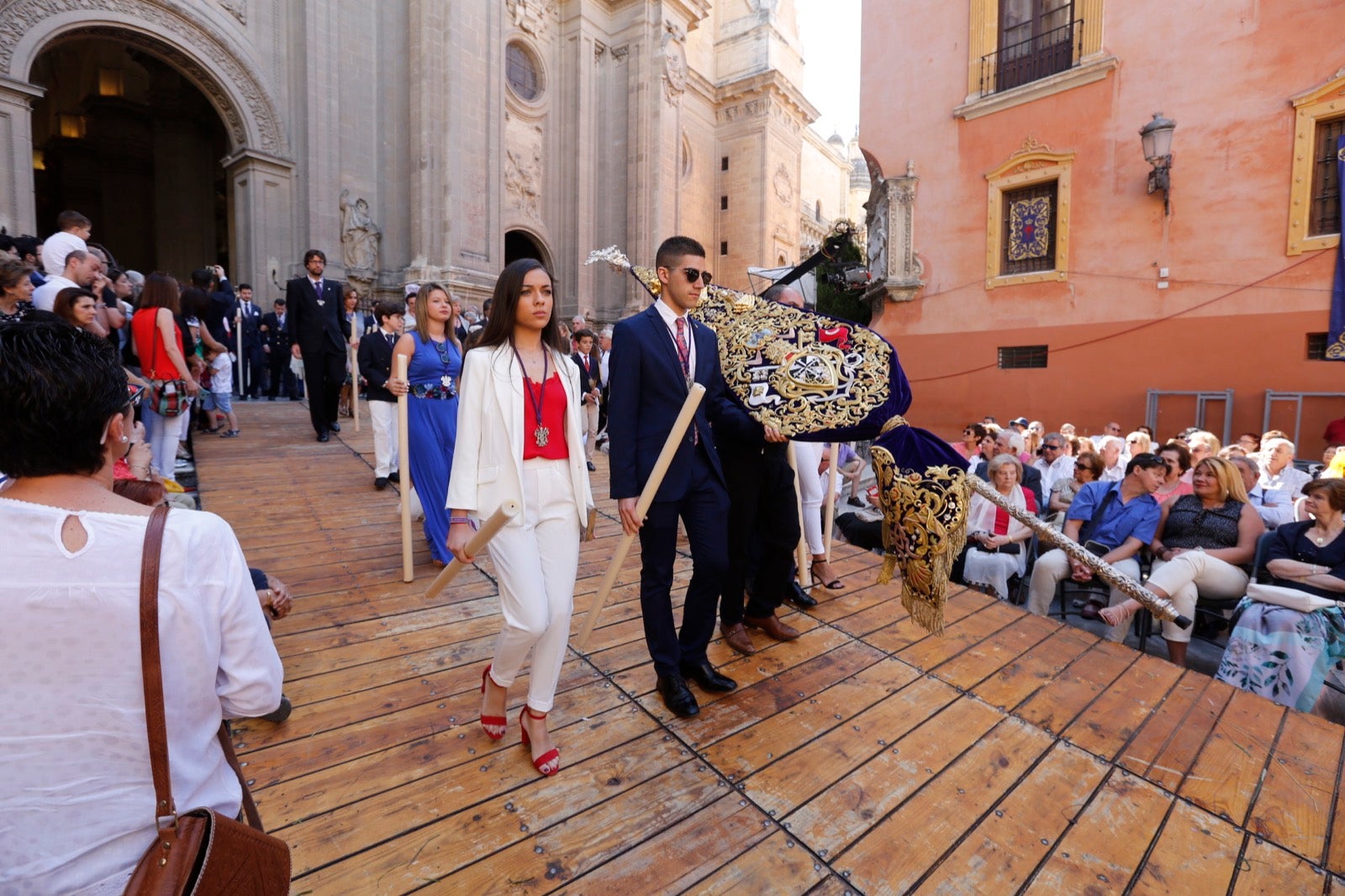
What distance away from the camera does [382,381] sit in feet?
19.9

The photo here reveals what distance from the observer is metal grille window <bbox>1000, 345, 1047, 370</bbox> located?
12.3m

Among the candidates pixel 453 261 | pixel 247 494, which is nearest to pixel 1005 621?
pixel 247 494

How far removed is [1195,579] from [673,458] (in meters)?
3.96

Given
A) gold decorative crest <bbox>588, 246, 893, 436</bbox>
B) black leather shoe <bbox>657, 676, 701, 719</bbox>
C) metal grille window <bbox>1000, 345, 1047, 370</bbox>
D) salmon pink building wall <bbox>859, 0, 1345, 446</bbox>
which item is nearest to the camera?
black leather shoe <bbox>657, 676, 701, 719</bbox>

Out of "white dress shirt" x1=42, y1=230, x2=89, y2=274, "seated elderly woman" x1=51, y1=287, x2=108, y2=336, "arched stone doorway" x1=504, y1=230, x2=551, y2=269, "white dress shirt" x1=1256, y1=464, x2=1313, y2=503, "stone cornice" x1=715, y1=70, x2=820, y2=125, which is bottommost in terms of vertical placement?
"white dress shirt" x1=1256, y1=464, x2=1313, y2=503

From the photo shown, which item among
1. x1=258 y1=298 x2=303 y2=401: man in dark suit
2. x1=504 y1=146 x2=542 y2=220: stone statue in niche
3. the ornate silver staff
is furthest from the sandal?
x1=504 y1=146 x2=542 y2=220: stone statue in niche

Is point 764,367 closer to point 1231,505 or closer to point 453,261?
point 1231,505

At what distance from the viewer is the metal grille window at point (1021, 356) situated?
12305mm

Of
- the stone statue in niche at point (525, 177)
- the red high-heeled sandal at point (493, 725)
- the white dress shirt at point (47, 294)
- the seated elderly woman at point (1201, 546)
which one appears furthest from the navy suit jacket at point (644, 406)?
the stone statue in niche at point (525, 177)

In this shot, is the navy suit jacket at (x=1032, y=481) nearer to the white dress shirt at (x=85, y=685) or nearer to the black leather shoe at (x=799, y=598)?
the black leather shoe at (x=799, y=598)

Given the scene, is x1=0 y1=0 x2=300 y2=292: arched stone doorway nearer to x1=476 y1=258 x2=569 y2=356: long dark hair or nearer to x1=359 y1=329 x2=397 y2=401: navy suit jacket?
x1=359 y1=329 x2=397 y2=401: navy suit jacket

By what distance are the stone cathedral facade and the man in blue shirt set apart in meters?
13.9

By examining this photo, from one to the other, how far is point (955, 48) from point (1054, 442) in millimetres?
9629

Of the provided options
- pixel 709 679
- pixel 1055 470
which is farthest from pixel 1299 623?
pixel 1055 470
